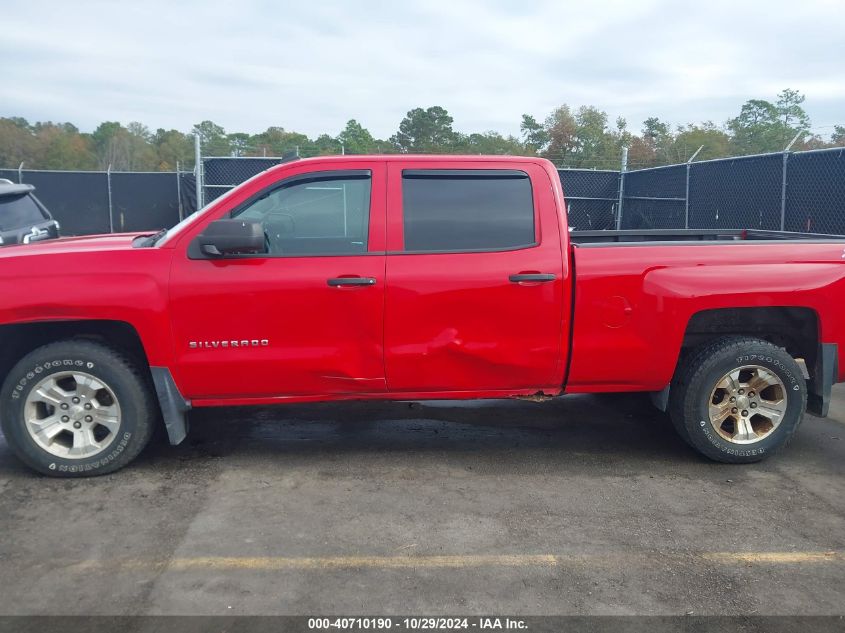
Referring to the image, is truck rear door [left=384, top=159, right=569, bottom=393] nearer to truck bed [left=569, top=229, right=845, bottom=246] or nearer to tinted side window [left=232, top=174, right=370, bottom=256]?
tinted side window [left=232, top=174, right=370, bottom=256]

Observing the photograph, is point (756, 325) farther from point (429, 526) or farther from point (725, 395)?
point (429, 526)

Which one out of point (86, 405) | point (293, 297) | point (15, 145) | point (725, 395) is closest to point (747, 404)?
point (725, 395)

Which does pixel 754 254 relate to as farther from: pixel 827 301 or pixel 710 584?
pixel 710 584

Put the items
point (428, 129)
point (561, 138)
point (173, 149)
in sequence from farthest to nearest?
point (173, 149) → point (561, 138) → point (428, 129)

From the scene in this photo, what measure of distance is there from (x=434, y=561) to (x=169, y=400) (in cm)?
194

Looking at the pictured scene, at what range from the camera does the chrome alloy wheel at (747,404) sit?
471cm

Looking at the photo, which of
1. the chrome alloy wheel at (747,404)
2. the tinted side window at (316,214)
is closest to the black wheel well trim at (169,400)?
the tinted side window at (316,214)

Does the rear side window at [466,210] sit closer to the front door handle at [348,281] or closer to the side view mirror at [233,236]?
the front door handle at [348,281]

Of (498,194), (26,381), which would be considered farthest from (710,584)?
(26,381)

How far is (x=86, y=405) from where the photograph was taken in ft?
14.4

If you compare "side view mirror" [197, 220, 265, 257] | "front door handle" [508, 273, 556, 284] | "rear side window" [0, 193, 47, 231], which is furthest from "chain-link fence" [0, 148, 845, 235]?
"rear side window" [0, 193, 47, 231]

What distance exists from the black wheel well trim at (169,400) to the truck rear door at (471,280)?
1.29 metres

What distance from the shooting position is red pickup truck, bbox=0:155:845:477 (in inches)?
170

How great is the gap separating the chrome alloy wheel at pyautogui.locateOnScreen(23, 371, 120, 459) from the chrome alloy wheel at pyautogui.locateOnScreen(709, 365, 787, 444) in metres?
3.80
